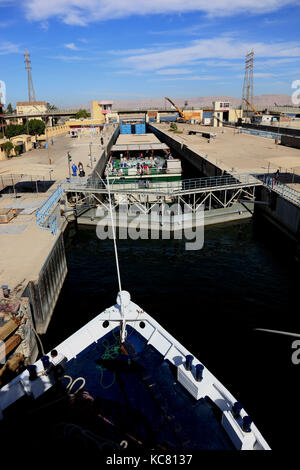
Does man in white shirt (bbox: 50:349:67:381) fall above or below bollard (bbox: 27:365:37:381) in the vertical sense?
below

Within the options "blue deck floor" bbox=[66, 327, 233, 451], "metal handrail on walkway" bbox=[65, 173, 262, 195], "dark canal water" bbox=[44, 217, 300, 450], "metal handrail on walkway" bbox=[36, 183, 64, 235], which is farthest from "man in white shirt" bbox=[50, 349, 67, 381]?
"metal handrail on walkway" bbox=[65, 173, 262, 195]

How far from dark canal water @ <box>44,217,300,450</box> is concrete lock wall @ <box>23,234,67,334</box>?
75 cm

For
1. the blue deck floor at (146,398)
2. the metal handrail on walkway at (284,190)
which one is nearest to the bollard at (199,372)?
the blue deck floor at (146,398)

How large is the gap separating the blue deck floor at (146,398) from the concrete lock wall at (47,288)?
18.1 ft

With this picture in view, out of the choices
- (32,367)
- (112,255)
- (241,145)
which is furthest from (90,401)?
(241,145)

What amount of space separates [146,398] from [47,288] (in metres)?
10.3

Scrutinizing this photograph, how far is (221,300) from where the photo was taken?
20.2m

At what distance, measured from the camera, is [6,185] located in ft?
133

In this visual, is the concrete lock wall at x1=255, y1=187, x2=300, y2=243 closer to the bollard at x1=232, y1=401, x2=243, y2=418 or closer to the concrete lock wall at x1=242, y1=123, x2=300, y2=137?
the bollard at x1=232, y1=401, x2=243, y2=418

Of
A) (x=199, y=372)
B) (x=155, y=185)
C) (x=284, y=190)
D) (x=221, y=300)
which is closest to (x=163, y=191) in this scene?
(x=155, y=185)

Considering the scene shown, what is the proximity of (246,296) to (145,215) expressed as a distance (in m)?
13.7

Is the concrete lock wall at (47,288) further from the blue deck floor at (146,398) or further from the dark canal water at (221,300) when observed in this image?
the blue deck floor at (146,398)

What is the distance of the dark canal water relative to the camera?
45.7ft
